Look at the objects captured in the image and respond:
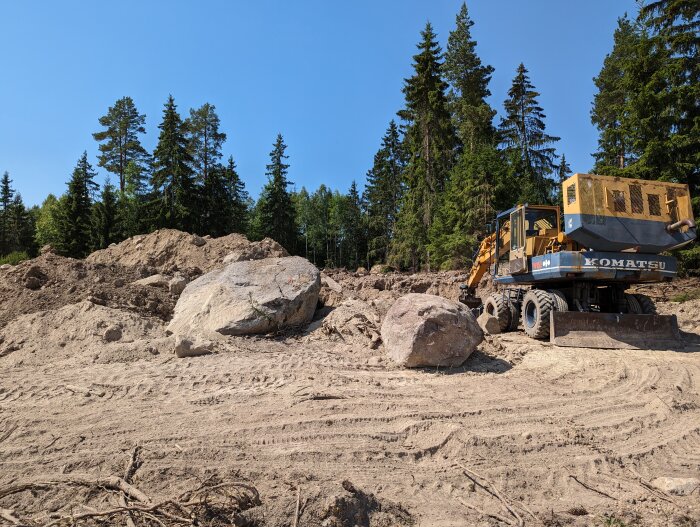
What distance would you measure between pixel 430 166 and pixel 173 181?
21723 millimetres

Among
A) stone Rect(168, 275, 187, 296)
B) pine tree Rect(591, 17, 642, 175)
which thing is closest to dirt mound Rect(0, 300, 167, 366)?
stone Rect(168, 275, 187, 296)

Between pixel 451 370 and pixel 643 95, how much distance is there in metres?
16.6

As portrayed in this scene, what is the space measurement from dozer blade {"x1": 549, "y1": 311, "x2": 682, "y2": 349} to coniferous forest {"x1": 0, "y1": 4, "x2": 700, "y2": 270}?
8.59 metres

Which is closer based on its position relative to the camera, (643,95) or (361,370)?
(361,370)

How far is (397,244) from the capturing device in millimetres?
34375

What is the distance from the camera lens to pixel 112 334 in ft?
28.1

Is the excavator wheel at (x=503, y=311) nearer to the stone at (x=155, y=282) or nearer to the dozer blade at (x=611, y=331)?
the dozer blade at (x=611, y=331)

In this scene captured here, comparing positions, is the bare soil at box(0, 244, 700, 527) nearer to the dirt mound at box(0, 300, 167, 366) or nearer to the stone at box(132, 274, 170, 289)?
the dirt mound at box(0, 300, 167, 366)

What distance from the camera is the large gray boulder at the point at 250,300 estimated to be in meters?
8.32

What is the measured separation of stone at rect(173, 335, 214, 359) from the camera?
23.7 feet

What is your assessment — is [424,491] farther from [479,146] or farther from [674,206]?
[479,146]

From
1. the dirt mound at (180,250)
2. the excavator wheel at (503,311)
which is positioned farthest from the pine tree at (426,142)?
the excavator wheel at (503,311)

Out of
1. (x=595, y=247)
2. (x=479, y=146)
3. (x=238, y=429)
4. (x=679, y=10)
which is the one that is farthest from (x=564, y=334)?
(x=479, y=146)

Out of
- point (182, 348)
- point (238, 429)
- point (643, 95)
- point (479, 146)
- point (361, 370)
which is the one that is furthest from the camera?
point (479, 146)
